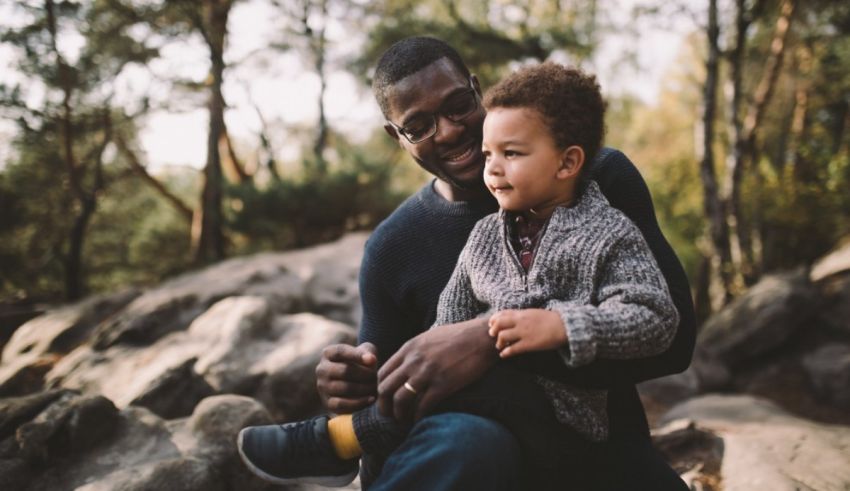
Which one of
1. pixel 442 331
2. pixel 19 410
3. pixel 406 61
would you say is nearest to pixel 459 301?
pixel 442 331

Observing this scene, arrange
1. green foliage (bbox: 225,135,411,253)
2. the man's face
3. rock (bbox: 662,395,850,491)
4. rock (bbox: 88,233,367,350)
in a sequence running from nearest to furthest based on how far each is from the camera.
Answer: the man's face < rock (bbox: 662,395,850,491) < rock (bbox: 88,233,367,350) < green foliage (bbox: 225,135,411,253)

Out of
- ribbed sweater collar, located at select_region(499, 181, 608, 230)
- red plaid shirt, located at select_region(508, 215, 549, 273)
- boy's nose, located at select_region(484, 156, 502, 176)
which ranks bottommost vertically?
red plaid shirt, located at select_region(508, 215, 549, 273)

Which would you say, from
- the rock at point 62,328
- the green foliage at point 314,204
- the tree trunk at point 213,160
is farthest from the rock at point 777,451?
the tree trunk at point 213,160

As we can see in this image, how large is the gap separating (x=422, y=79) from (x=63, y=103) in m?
9.12

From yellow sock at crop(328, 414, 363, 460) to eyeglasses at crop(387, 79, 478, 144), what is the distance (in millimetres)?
1102

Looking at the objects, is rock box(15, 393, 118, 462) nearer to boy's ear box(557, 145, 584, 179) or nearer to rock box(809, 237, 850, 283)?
boy's ear box(557, 145, 584, 179)

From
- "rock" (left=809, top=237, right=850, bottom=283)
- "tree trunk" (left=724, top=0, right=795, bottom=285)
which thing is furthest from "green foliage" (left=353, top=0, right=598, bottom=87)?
"rock" (left=809, top=237, right=850, bottom=283)

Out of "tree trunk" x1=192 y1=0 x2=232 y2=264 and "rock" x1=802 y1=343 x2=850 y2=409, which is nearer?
"rock" x1=802 y1=343 x2=850 y2=409

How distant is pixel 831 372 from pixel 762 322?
0.81m

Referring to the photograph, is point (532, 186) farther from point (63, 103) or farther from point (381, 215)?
point (63, 103)

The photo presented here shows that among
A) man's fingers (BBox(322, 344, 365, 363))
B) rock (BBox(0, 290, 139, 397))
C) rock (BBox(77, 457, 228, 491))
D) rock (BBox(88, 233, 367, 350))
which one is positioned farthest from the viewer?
rock (BBox(88, 233, 367, 350))

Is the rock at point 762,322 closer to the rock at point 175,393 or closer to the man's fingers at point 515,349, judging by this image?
the rock at point 175,393

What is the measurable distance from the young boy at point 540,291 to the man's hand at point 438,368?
0.11ft

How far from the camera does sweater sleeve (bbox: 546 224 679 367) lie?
1.27m
